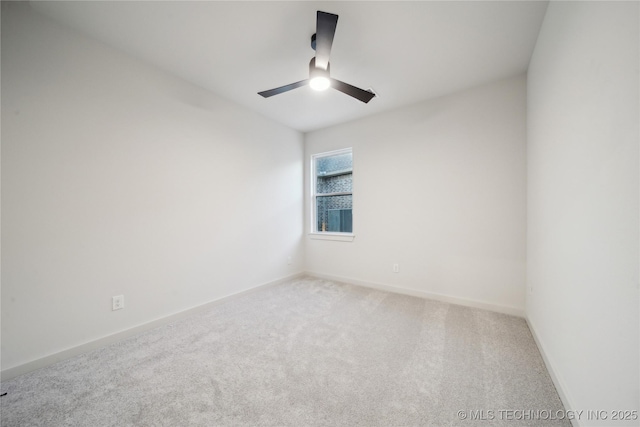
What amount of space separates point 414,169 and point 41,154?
3738 millimetres

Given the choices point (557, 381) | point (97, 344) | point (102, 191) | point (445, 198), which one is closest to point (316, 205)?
point (445, 198)

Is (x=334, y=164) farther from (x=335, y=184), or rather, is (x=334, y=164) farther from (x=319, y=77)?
(x=319, y=77)

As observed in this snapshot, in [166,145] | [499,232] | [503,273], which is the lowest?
[503,273]

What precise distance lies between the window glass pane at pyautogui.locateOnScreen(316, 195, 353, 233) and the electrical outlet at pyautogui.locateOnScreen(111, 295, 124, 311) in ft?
9.56

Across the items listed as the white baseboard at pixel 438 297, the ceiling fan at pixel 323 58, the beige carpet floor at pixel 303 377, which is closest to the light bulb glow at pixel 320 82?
the ceiling fan at pixel 323 58

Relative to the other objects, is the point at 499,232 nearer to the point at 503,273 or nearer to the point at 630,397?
the point at 503,273

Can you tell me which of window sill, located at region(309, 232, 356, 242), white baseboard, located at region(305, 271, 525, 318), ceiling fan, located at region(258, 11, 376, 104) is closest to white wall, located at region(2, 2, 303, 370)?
ceiling fan, located at region(258, 11, 376, 104)

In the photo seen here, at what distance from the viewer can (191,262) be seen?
8.91 feet

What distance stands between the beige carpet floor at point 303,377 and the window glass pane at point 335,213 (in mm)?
1777

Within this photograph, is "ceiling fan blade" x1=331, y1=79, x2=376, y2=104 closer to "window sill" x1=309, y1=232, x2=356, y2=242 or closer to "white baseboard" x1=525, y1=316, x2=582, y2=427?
"window sill" x1=309, y1=232, x2=356, y2=242

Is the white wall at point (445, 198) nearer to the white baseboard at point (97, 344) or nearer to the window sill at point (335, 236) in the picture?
the window sill at point (335, 236)

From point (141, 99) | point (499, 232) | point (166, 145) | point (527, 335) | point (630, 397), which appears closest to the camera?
point (630, 397)

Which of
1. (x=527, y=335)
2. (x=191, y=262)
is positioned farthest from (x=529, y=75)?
(x=191, y=262)

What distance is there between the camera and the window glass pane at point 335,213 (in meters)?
4.01
